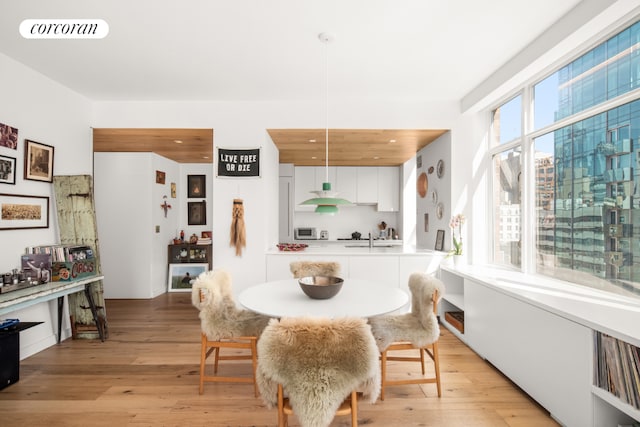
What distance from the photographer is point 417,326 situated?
248 centimetres

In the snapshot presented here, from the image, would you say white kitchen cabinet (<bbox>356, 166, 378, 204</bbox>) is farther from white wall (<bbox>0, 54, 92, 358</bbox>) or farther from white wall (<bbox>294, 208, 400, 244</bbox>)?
white wall (<bbox>0, 54, 92, 358</bbox>)

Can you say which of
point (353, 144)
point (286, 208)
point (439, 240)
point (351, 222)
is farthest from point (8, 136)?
point (351, 222)

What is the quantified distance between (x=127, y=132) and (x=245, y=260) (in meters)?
2.20

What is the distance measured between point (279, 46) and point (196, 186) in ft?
13.8

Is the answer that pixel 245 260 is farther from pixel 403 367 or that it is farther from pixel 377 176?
pixel 377 176

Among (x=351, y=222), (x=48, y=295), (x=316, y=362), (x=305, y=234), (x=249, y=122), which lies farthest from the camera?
(x=351, y=222)

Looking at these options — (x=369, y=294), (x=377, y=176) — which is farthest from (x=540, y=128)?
(x=377, y=176)

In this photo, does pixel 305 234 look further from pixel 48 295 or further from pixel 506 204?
pixel 48 295

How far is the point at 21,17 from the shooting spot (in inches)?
95.0

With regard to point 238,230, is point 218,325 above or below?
below

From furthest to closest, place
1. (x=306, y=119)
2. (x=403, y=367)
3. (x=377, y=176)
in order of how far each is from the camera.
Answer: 1. (x=377, y=176)
2. (x=306, y=119)
3. (x=403, y=367)

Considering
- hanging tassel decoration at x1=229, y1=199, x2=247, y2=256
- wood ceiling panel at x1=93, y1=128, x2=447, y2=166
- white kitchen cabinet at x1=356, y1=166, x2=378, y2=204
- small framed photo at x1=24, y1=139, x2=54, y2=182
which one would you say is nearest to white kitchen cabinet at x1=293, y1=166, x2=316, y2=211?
wood ceiling panel at x1=93, y1=128, x2=447, y2=166

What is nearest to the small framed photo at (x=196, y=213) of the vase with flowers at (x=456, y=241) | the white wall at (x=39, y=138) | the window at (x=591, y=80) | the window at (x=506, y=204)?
the white wall at (x=39, y=138)

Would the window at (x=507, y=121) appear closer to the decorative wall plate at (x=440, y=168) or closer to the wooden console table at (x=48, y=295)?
the decorative wall plate at (x=440, y=168)
